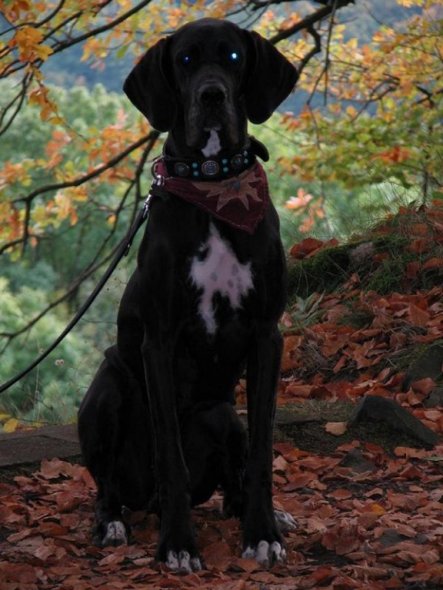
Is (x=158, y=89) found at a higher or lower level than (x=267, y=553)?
higher

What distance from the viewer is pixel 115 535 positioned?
4.09m

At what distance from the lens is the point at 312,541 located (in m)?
3.99

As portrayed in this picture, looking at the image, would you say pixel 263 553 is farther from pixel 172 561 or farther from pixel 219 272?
pixel 219 272

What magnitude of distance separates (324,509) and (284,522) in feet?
1.12

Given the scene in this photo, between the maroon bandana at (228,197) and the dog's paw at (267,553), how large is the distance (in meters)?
1.16

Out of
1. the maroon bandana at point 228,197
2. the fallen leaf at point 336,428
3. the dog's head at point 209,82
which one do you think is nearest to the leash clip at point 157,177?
the maroon bandana at point 228,197

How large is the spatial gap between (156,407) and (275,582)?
0.76 m

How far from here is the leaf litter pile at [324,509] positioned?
11.9 ft

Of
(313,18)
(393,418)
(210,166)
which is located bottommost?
(393,418)

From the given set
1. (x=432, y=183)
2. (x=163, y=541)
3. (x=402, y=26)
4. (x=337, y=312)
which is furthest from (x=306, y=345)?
(x=402, y=26)

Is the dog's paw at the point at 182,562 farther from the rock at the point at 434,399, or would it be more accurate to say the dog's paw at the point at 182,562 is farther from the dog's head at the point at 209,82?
the rock at the point at 434,399

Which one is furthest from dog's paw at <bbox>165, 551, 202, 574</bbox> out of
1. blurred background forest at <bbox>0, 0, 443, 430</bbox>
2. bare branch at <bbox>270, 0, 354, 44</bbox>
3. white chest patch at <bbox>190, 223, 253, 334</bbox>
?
bare branch at <bbox>270, 0, 354, 44</bbox>

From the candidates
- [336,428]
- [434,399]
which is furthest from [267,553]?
[434,399]

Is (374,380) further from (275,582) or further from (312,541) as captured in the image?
(275,582)
